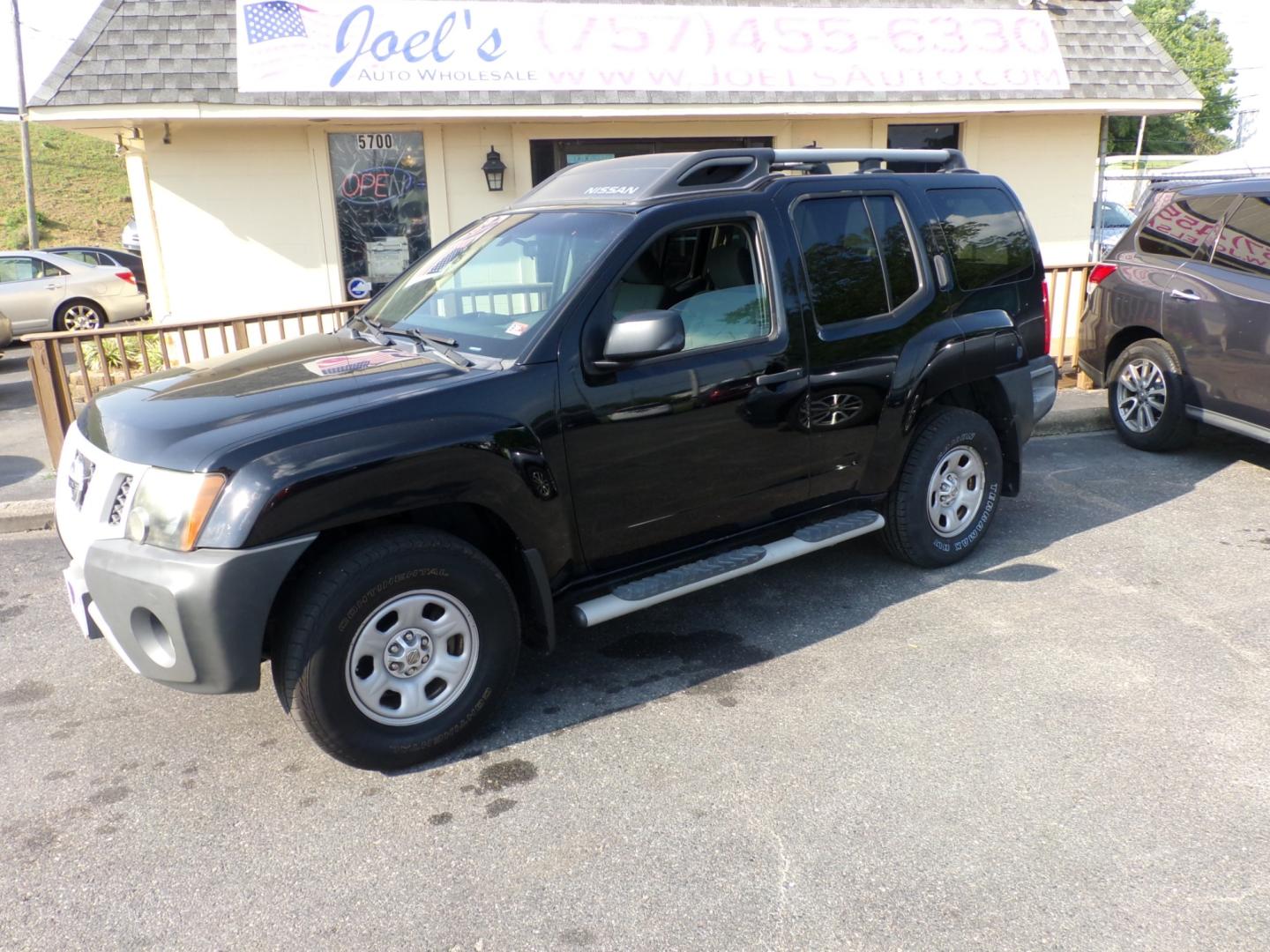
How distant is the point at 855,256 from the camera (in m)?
4.60

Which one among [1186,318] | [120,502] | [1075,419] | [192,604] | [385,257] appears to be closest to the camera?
[192,604]

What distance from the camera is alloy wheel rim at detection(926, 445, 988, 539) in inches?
198

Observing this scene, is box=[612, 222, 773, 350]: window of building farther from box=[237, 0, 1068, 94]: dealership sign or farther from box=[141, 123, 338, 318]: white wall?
box=[141, 123, 338, 318]: white wall

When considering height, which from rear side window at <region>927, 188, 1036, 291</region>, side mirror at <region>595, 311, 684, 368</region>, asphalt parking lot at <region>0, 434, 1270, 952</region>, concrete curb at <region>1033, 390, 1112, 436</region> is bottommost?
concrete curb at <region>1033, 390, 1112, 436</region>

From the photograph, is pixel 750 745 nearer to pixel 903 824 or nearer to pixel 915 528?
pixel 903 824

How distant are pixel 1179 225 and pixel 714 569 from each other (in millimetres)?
5009

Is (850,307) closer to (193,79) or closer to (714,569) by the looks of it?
(714,569)

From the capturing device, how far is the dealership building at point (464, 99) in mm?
9102

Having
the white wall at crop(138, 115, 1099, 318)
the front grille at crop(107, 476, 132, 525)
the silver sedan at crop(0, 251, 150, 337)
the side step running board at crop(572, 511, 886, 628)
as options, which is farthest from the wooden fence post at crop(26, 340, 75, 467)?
the silver sedan at crop(0, 251, 150, 337)

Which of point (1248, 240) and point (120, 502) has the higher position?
point (1248, 240)

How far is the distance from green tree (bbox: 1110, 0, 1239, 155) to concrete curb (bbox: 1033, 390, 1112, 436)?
52.7m

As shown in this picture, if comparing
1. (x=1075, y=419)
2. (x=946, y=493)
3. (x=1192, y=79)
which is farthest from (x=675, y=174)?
(x=1192, y=79)

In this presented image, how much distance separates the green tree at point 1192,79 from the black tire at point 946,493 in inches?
2215

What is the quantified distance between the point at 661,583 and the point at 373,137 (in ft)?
25.0
